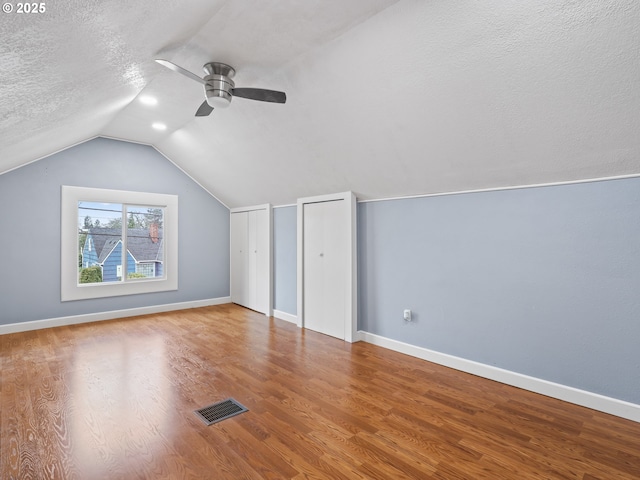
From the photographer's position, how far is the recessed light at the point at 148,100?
12.0ft

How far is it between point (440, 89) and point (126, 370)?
3.91m

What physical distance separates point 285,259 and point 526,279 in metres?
3.46

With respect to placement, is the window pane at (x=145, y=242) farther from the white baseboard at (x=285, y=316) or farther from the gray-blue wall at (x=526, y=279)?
the gray-blue wall at (x=526, y=279)

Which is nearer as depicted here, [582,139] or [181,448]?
[181,448]

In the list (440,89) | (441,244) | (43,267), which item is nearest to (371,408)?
(441,244)

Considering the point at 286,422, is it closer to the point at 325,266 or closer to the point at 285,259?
the point at 325,266

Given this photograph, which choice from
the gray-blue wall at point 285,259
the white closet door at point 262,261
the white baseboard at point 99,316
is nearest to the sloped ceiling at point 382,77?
the gray-blue wall at point 285,259

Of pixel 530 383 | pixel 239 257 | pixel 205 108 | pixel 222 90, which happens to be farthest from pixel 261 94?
pixel 239 257

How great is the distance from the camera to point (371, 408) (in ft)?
8.27

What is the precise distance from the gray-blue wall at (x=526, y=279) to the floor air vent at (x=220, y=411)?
205 cm

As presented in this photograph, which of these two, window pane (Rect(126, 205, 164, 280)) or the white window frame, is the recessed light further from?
window pane (Rect(126, 205, 164, 280))

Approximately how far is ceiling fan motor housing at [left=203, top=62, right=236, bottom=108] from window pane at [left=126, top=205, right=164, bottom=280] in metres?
3.66

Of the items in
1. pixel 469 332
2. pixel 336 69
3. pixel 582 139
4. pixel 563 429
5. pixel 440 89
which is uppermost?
pixel 336 69

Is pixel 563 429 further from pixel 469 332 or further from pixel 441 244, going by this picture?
pixel 441 244
